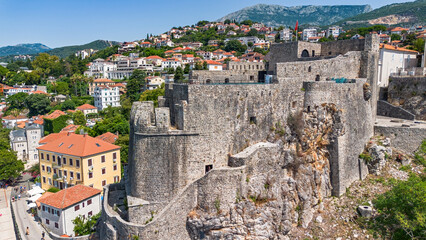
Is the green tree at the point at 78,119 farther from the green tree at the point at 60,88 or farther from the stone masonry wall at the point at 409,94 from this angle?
the stone masonry wall at the point at 409,94

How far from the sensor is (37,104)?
87625 millimetres

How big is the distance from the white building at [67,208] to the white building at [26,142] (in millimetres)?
35544

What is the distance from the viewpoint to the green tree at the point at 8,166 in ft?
156

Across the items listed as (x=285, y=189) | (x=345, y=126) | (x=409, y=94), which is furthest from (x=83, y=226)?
(x=409, y=94)

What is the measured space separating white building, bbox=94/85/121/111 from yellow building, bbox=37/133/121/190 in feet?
150

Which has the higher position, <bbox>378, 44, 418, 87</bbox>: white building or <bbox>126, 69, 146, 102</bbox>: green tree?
<bbox>378, 44, 418, 87</bbox>: white building

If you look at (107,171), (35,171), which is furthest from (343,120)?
(35,171)

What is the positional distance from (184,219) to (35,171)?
46036 mm

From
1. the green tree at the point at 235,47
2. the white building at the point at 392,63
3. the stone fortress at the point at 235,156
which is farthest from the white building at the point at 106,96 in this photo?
the white building at the point at 392,63

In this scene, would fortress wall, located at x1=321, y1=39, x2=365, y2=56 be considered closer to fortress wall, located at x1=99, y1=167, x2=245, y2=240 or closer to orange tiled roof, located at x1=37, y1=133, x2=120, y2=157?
fortress wall, located at x1=99, y1=167, x2=245, y2=240

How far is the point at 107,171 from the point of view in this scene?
136 feet

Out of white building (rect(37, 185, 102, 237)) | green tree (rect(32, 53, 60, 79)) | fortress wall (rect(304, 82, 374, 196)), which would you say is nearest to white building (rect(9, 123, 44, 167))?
white building (rect(37, 185, 102, 237))

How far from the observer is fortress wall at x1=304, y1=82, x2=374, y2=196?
24.5 metres

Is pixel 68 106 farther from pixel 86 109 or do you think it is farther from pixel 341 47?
pixel 341 47
